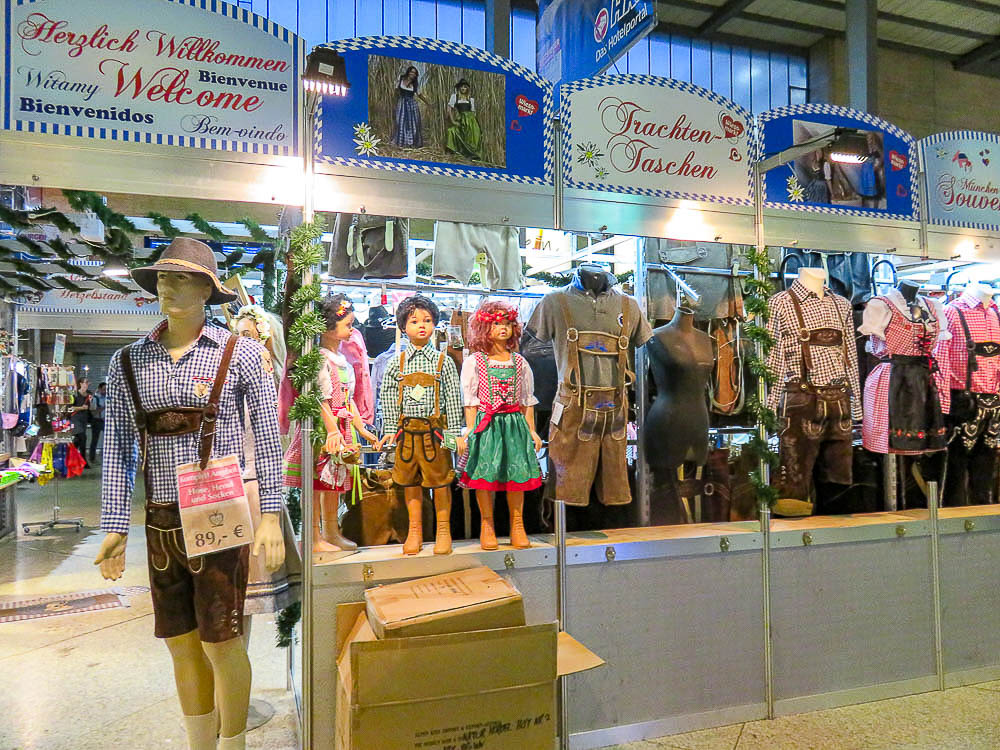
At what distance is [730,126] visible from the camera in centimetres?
404

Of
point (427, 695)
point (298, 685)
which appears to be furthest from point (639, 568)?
point (298, 685)

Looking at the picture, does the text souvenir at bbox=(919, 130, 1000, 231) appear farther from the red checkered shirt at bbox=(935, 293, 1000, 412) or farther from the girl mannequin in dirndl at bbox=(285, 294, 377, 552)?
the girl mannequin in dirndl at bbox=(285, 294, 377, 552)

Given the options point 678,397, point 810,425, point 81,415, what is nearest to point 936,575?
point 810,425

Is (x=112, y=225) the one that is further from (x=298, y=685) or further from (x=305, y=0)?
(x=305, y=0)

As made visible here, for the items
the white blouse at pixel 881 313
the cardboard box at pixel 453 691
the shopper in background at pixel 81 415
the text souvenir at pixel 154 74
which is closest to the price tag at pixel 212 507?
the cardboard box at pixel 453 691

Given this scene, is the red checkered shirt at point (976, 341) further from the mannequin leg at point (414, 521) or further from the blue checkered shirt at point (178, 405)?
the blue checkered shirt at point (178, 405)

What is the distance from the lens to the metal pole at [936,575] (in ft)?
13.2

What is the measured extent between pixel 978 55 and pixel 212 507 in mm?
12682

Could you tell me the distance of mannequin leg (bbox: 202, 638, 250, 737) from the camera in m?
2.60

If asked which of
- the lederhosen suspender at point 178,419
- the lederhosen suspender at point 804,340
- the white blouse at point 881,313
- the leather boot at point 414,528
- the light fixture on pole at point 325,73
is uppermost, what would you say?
the light fixture on pole at point 325,73

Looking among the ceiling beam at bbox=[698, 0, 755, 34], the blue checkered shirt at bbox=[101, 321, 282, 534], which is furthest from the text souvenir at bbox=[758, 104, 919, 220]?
the ceiling beam at bbox=[698, 0, 755, 34]

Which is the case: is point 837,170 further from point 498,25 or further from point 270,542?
point 498,25

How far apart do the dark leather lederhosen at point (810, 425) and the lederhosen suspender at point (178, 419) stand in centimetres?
291

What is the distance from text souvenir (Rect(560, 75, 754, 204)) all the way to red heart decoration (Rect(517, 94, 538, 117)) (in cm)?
16
